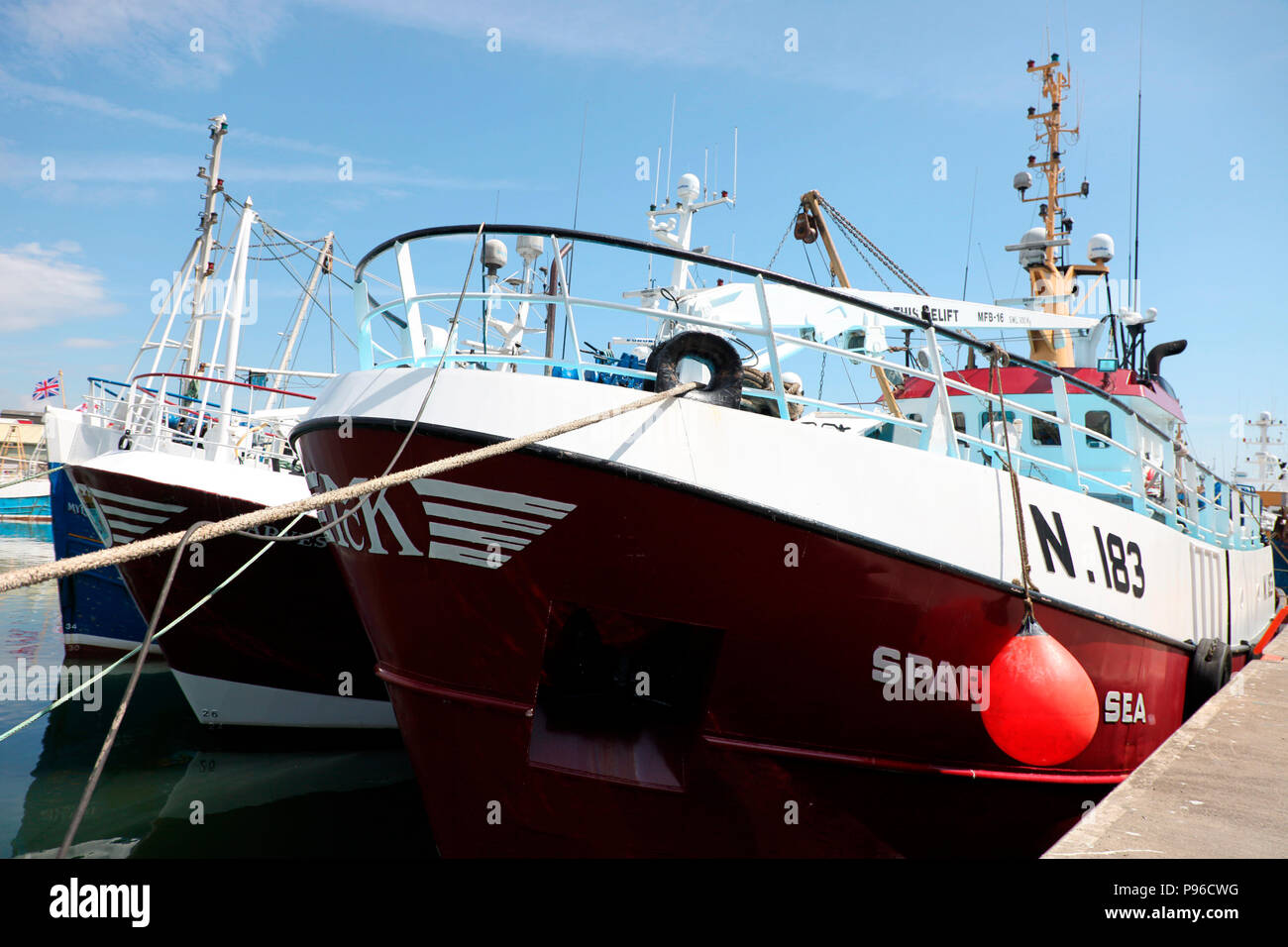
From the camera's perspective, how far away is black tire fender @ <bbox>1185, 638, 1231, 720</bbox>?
6562mm

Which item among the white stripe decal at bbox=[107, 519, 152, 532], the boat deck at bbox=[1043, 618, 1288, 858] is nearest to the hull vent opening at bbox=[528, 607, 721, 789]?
the boat deck at bbox=[1043, 618, 1288, 858]

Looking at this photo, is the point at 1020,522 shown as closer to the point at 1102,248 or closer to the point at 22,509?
the point at 1102,248

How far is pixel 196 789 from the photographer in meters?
8.02

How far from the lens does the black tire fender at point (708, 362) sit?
4301 millimetres

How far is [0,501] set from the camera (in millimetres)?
36906

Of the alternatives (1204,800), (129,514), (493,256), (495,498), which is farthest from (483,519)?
(129,514)

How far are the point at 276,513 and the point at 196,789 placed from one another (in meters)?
6.67
